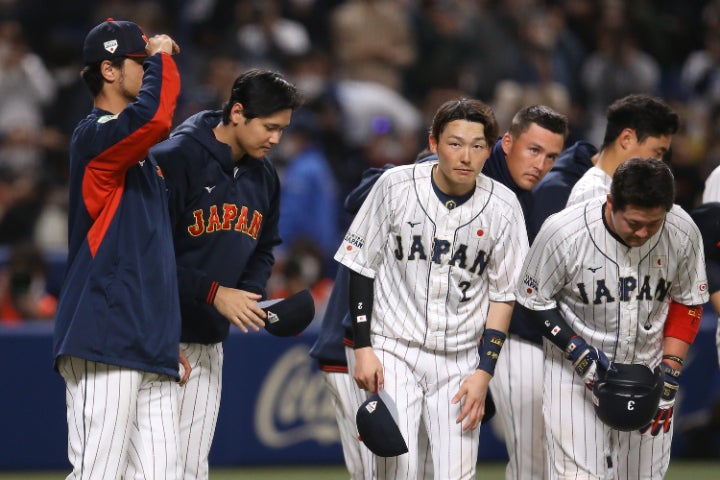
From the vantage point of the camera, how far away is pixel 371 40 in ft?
41.0

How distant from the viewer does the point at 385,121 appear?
38.4 ft

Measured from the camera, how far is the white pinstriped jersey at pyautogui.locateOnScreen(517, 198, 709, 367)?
5086 mm

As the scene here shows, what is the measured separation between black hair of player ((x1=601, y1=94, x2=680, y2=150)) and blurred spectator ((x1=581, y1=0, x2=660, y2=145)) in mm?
7396

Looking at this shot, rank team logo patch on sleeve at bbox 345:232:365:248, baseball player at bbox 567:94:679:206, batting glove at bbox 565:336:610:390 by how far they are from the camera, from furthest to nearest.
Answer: baseball player at bbox 567:94:679:206 → team logo patch on sleeve at bbox 345:232:365:248 → batting glove at bbox 565:336:610:390

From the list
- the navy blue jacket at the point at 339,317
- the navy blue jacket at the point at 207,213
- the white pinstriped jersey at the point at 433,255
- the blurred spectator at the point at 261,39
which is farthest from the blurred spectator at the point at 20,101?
the white pinstriped jersey at the point at 433,255

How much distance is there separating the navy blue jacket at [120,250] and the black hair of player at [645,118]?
2.38 m

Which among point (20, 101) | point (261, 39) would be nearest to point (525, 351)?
point (261, 39)

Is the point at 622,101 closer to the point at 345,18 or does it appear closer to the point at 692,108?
the point at 345,18

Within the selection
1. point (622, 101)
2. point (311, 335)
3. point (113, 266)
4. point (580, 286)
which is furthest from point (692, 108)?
point (113, 266)

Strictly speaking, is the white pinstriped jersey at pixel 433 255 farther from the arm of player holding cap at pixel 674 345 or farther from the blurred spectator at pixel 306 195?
the blurred spectator at pixel 306 195

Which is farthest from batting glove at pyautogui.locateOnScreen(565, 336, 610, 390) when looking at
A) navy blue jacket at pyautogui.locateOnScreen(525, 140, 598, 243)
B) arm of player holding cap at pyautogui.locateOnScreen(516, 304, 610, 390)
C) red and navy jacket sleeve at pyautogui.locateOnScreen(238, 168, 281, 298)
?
red and navy jacket sleeve at pyautogui.locateOnScreen(238, 168, 281, 298)

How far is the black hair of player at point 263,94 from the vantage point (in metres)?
5.16

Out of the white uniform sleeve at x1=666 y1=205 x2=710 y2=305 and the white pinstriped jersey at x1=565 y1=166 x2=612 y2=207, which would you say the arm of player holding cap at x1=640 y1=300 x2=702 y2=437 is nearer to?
the white uniform sleeve at x1=666 y1=205 x2=710 y2=305

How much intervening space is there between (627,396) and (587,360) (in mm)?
240
